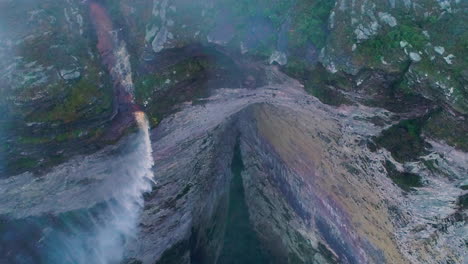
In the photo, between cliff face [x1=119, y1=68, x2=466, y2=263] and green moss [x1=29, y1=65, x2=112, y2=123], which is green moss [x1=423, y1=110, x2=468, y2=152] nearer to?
cliff face [x1=119, y1=68, x2=466, y2=263]

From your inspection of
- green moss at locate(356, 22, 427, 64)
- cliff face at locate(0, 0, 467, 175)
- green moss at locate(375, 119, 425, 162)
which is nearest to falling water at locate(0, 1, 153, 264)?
cliff face at locate(0, 0, 467, 175)

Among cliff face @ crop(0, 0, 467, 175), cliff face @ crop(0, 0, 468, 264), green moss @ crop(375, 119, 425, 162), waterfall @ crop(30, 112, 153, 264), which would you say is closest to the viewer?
cliff face @ crop(0, 0, 467, 175)

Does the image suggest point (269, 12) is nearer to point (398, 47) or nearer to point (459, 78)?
point (398, 47)

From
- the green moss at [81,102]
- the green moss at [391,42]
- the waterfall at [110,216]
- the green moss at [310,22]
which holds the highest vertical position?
the green moss at [310,22]

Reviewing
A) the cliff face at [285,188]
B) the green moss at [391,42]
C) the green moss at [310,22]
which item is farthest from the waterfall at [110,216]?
the green moss at [391,42]

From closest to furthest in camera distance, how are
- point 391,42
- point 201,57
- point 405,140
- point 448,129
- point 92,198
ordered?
point 448,129 → point 391,42 → point 405,140 → point 201,57 → point 92,198

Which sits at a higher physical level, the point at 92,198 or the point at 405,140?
the point at 405,140

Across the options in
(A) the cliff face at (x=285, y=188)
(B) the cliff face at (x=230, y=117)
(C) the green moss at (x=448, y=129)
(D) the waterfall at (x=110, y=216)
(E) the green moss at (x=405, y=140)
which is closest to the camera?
(C) the green moss at (x=448, y=129)

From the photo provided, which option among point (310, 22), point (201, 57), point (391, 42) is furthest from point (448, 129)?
point (201, 57)

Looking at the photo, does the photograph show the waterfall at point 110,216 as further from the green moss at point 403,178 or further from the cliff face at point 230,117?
the green moss at point 403,178

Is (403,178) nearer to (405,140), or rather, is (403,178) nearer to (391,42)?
(405,140)

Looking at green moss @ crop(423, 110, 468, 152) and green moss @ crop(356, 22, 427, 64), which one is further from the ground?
green moss @ crop(356, 22, 427, 64)
